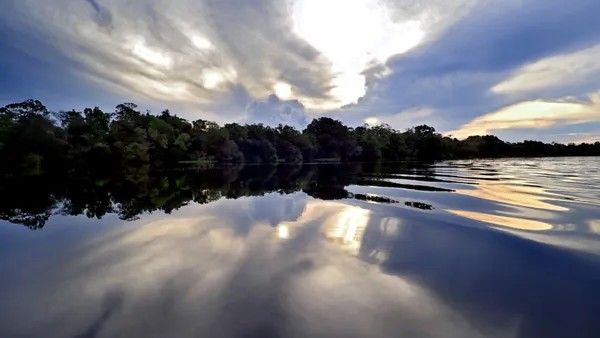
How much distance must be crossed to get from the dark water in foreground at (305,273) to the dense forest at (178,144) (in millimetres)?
54400

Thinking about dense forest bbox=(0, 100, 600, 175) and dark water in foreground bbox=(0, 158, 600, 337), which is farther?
dense forest bbox=(0, 100, 600, 175)

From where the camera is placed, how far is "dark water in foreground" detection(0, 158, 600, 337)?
678cm

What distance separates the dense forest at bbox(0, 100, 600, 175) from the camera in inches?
2653

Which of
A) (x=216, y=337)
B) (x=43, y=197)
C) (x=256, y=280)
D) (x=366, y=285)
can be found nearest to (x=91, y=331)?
(x=216, y=337)

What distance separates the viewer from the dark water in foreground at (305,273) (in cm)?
678

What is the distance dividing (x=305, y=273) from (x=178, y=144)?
95678mm

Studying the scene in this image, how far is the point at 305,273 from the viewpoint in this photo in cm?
968

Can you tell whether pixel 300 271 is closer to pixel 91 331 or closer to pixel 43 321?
pixel 91 331

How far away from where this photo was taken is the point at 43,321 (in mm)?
6984

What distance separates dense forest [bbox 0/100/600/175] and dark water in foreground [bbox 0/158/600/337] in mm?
54400

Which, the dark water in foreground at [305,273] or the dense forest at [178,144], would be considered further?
the dense forest at [178,144]

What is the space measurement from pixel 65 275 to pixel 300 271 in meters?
6.28

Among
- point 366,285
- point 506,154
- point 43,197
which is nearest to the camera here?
point 366,285

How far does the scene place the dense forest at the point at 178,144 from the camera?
67375 mm
